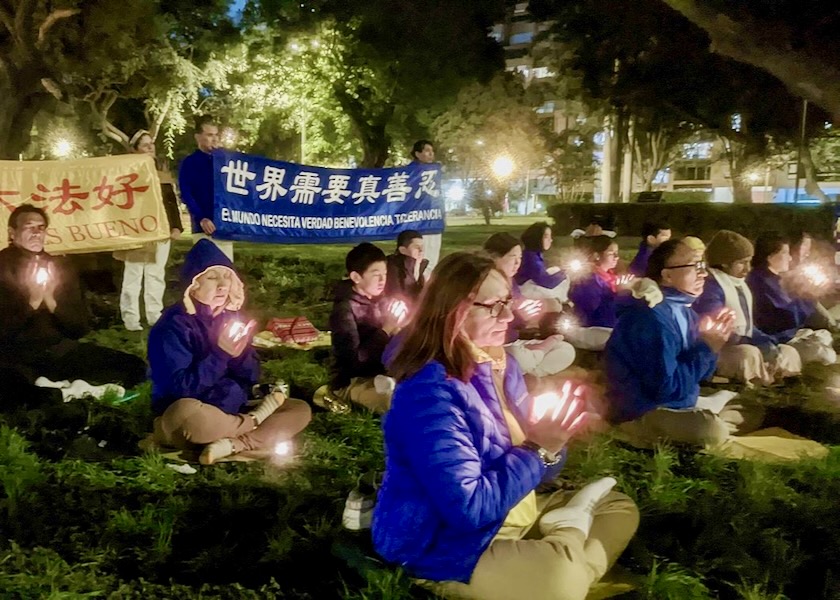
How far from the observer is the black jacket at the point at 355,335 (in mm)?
5391

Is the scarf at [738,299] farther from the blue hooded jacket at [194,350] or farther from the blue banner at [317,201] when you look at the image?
the blue banner at [317,201]

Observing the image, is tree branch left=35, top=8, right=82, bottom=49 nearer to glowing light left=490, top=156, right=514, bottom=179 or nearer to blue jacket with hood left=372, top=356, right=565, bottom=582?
blue jacket with hood left=372, top=356, right=565, bottom=582

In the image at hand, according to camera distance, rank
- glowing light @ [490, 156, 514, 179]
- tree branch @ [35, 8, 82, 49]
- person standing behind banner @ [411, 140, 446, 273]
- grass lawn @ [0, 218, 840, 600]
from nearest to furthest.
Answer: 1. grass lawn @ [0, 218, 840, 600]
2. person standing behind banner @ [411, 140, 446, 273]
3. tree branch @ [35, 8, 82, 49]
4. glowing light @ [490, 156, 514, 179]

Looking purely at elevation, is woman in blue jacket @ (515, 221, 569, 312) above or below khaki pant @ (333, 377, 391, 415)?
above

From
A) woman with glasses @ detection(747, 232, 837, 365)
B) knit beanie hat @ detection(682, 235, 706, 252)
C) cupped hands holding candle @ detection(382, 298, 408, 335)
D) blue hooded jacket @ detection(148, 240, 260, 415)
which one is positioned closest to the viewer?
blue hooded jacket @ detection(148, 240, 260, 415)

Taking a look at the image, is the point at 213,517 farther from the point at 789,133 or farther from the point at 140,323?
the point at 789,133

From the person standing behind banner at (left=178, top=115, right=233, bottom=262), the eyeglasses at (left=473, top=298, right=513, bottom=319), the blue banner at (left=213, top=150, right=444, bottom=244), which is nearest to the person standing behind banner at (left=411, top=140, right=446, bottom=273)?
the blue banner at (left=213, top=150, right=444, bottom=244)

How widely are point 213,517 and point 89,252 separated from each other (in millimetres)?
4962

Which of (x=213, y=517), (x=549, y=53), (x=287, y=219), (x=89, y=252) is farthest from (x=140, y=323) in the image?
(x=549, y=53)

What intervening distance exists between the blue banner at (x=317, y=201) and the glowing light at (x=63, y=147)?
30723 mm

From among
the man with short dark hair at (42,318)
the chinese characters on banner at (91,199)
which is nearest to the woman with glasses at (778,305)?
the man with short dark hair at (42,318)

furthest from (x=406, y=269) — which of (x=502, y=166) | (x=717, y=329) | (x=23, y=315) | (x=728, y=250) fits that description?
(x=502, y=166)

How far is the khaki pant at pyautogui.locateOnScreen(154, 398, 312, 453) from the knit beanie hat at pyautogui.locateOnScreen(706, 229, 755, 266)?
3.13 m

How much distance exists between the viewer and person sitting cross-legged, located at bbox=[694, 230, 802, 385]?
565cm
